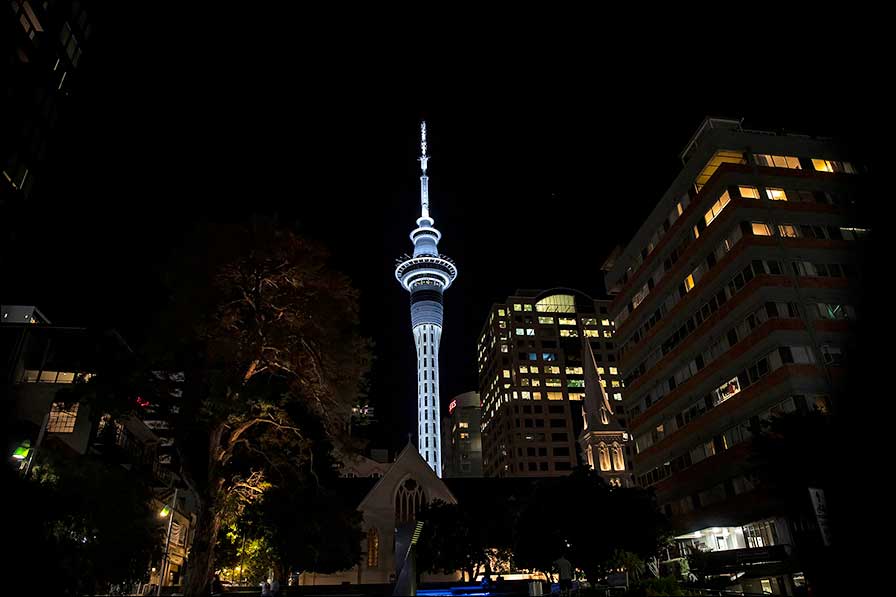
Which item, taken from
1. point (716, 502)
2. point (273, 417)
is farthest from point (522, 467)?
point (273, 417)

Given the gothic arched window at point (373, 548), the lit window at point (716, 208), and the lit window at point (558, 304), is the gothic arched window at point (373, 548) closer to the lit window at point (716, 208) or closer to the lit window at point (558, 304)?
the lit window at point (716, 208)

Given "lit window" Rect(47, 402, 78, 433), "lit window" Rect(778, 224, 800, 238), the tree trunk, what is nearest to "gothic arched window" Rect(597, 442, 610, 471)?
"lit window" Rect(778, 224, 800, 238)

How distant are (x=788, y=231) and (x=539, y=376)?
109m

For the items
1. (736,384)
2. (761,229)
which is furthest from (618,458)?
(761,229)

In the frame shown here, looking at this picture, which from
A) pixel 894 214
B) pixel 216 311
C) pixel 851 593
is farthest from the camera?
pixel 894 214

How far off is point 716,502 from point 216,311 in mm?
43428

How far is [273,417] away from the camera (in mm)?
25562

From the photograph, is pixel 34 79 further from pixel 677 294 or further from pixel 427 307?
pixel 427 307

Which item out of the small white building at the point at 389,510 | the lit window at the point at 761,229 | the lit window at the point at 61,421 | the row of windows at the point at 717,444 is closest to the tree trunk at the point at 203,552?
the lit window at the point at 61,421

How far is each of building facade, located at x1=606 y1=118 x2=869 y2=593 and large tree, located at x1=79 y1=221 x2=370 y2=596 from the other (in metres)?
27.9

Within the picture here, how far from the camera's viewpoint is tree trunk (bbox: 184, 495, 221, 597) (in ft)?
73.8

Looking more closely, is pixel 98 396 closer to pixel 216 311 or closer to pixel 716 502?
pixel 216 311

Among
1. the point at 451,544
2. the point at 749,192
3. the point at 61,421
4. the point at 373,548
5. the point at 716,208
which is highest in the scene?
the point at 749,192

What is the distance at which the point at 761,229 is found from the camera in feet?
160
